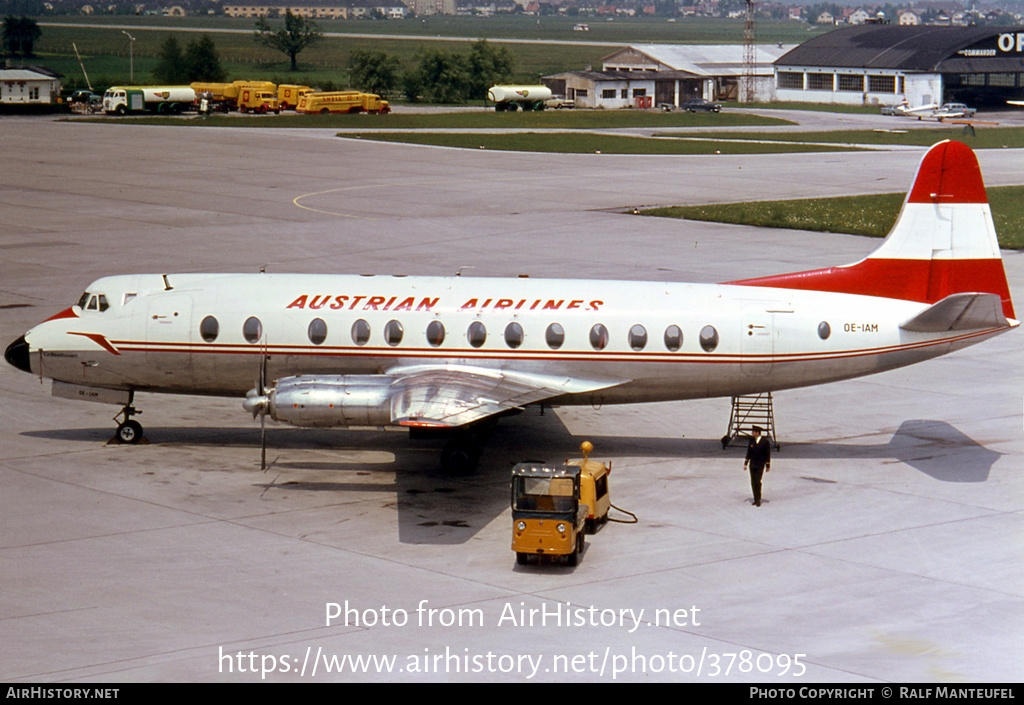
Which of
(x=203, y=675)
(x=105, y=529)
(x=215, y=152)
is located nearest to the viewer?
(x=203, y=675)

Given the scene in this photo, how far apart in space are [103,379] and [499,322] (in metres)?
9.72

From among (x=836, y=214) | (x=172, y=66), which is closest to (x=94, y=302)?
(x=836, y=214)

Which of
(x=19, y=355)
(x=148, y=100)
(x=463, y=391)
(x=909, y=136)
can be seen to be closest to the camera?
(x=463, y=391)

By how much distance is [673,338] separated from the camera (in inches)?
1072

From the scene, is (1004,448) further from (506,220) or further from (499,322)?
→ (506,220)

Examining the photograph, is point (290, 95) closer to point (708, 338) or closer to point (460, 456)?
point (708, 338)

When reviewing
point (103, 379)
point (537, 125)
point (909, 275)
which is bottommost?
point (103, 379)

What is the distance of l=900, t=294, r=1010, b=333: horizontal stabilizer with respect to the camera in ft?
85.5

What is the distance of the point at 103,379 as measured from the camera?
2889 cm

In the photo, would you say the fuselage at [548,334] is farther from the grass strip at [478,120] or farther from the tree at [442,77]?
the tree at [442,77]

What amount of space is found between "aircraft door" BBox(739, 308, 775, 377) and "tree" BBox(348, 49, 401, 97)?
137m

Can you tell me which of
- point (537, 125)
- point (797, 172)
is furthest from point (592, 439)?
point (537, 125)

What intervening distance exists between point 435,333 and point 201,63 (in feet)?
483

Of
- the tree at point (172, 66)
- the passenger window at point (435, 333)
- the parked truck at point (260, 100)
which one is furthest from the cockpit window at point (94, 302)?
the tree at point (172, 66)
